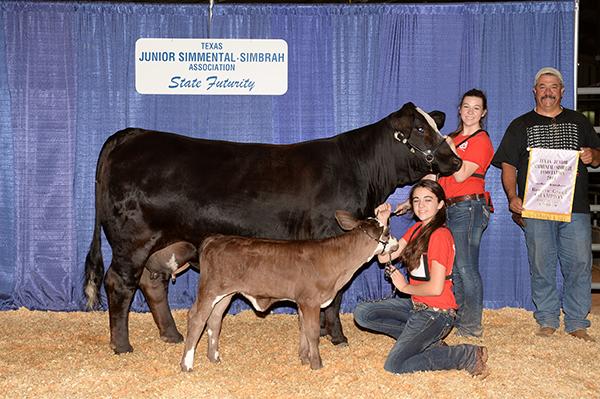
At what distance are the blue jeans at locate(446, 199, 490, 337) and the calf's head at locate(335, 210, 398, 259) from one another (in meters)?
1.31

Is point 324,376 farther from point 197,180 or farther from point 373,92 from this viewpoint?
point 373,92

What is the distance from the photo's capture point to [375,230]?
14.4 ft

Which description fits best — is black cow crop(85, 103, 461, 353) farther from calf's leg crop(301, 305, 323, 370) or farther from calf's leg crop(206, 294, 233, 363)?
calf's leg crop(301, 305, 323, 370)

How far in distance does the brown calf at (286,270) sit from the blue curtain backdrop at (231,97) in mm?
2098

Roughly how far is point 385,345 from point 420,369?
0.94 metres

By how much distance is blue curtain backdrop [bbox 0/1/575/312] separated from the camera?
6316 mm

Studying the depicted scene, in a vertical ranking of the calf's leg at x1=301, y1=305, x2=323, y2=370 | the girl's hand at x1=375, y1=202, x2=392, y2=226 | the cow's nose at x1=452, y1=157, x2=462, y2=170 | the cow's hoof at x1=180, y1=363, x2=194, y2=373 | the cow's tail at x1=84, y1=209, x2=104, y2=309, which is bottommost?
the cow's hoof at x1=180, y1=363, x2=194, y2=373

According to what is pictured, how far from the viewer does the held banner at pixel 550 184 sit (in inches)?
214

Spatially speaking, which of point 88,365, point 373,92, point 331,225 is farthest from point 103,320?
point 373,92

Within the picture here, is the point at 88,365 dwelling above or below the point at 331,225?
below

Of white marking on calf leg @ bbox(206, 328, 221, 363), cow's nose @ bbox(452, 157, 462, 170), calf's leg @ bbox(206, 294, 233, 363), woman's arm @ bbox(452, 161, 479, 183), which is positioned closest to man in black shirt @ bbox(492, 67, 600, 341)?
woman's arm @ bbox(452, 161, 479, 183)

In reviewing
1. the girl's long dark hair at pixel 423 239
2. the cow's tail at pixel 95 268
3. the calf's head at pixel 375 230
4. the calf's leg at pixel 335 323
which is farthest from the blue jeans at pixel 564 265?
the cow's tail at pixel 95 268

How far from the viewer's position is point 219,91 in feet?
20.9

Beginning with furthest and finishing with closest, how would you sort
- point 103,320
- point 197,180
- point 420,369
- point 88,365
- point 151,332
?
point 103,320 → point 151,332 → point 197,180 → point 88,365 → point 420,369
